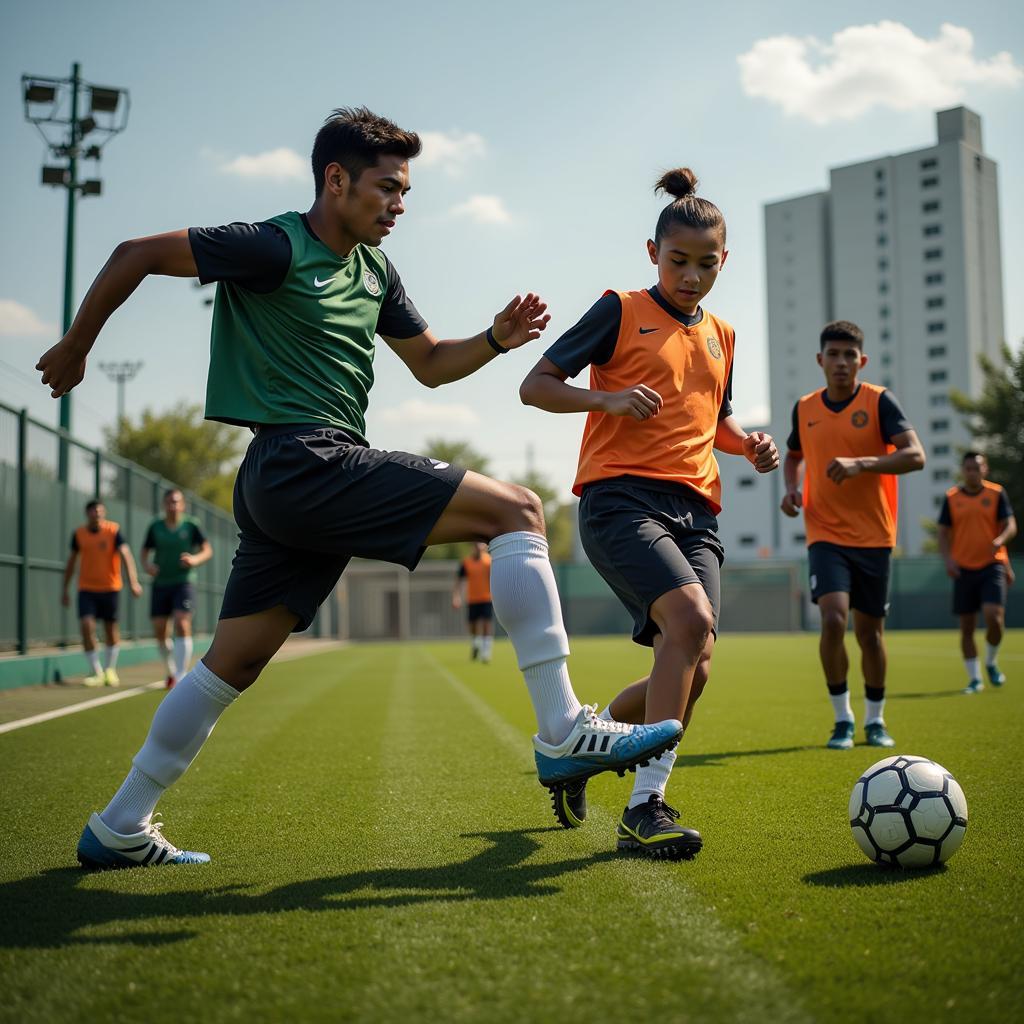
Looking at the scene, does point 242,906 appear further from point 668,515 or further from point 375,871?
point 668,515

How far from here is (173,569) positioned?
40.6 feet

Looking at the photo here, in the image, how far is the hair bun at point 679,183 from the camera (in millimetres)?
4277

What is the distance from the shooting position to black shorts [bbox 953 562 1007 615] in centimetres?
1149

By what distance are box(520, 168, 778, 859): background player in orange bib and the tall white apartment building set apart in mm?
78177

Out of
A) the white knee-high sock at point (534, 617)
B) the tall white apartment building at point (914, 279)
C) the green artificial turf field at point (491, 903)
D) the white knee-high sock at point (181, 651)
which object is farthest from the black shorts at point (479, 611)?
the tall white apartment building at point (914, 279)

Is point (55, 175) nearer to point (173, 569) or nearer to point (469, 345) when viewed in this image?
point (173, 569)

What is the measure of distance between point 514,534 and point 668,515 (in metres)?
0.95

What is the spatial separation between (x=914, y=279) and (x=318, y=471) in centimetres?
8907

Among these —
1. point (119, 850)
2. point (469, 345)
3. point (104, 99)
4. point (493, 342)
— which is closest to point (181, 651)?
point (119, 850)

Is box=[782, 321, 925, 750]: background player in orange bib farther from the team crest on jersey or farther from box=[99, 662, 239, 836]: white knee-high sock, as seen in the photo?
box=[99, 662, 239, 836]: white knee-high sock

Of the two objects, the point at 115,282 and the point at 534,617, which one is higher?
→ the point at 115,282

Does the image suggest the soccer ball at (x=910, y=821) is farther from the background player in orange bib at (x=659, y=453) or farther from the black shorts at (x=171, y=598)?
the black shorts at (x=171, y=598)

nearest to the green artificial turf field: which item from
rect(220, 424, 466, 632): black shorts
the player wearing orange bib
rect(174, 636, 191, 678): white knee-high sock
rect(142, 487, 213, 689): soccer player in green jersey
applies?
rect(220, 424, 466, 632): black shorts

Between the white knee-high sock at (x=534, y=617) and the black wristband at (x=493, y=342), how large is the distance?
32.9 inches
